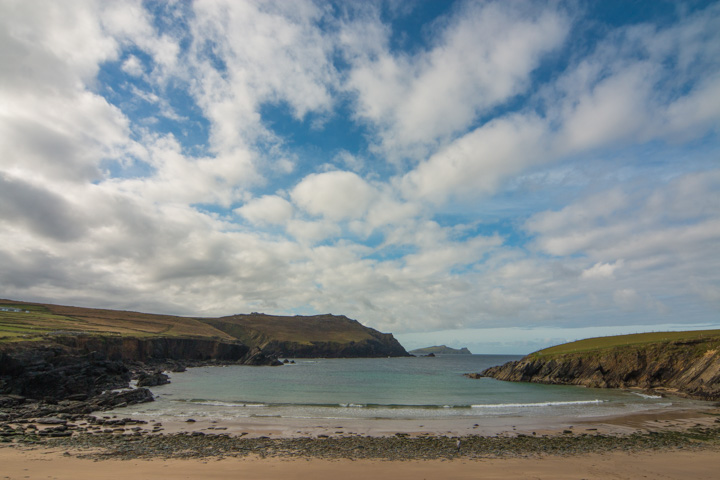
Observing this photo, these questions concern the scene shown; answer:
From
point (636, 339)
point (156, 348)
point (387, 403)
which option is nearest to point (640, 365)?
point (636, 339)

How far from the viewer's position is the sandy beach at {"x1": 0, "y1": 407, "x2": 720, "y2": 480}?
18.8 metres

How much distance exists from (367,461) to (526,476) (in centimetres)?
821

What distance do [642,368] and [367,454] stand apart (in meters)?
59.0

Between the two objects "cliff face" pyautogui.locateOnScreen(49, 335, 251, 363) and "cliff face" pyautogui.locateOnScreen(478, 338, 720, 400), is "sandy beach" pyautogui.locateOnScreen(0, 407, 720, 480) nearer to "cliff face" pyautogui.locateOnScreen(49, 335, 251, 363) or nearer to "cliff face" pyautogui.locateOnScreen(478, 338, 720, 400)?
"cliff face" pyautogui.locateOnScreen(478, 338, 720, 400)

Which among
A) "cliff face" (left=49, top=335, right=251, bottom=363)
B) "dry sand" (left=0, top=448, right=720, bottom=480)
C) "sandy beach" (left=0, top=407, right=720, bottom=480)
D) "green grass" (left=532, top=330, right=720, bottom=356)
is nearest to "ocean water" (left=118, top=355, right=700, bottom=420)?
"sandy beach" (left=0, top=407, right=720, bottom=480)

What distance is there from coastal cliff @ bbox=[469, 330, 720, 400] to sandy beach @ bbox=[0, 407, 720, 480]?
26.7m

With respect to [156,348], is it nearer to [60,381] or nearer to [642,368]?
[60,381]

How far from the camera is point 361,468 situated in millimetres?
19781

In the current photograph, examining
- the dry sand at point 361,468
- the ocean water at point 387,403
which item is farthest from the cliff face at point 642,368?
the dry sand at point 361,468

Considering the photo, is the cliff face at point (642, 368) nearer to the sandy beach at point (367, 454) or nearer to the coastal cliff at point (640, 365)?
the coastal cliff at point (640, 365)

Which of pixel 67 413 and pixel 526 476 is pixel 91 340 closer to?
pixel 67 413

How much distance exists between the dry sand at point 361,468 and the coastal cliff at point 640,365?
122ft

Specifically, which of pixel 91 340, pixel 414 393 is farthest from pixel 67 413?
pixel 91 340

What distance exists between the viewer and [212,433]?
28.2 metres
